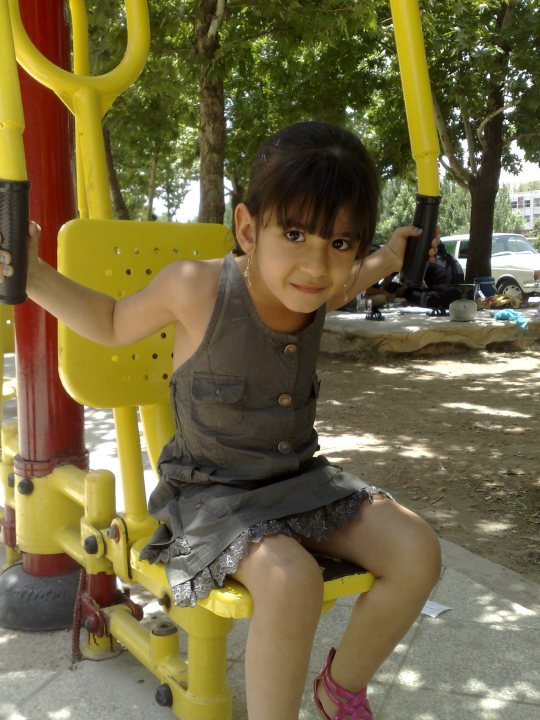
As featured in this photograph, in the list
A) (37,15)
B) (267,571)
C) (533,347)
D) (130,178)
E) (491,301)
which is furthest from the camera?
(130,178)

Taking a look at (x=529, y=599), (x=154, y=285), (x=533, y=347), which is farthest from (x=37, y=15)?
(x=533, y=347)

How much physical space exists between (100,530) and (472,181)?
1191 cm

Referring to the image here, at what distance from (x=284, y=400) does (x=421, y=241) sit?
1.72 ft

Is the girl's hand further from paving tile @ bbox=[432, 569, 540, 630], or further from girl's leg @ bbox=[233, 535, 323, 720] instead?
paving tile @ bbox=[432, 569, 540, 630]

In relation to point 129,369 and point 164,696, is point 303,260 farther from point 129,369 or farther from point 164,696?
point 164,696

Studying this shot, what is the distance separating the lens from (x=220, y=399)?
1634 millimetres

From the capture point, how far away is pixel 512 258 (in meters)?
17.5

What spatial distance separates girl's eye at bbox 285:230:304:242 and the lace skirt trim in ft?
1.75

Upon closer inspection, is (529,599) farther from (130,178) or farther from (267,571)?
(130,178)

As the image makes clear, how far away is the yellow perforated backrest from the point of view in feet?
6.13

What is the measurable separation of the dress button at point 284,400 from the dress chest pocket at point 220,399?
81 millimetres

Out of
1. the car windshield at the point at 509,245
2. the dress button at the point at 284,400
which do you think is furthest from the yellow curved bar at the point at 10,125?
the car windshield at the point at 509,245

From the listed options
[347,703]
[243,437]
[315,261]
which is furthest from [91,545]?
[315,261]

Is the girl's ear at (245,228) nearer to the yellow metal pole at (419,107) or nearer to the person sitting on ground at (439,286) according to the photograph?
the yellow metal pole at (419,107)
